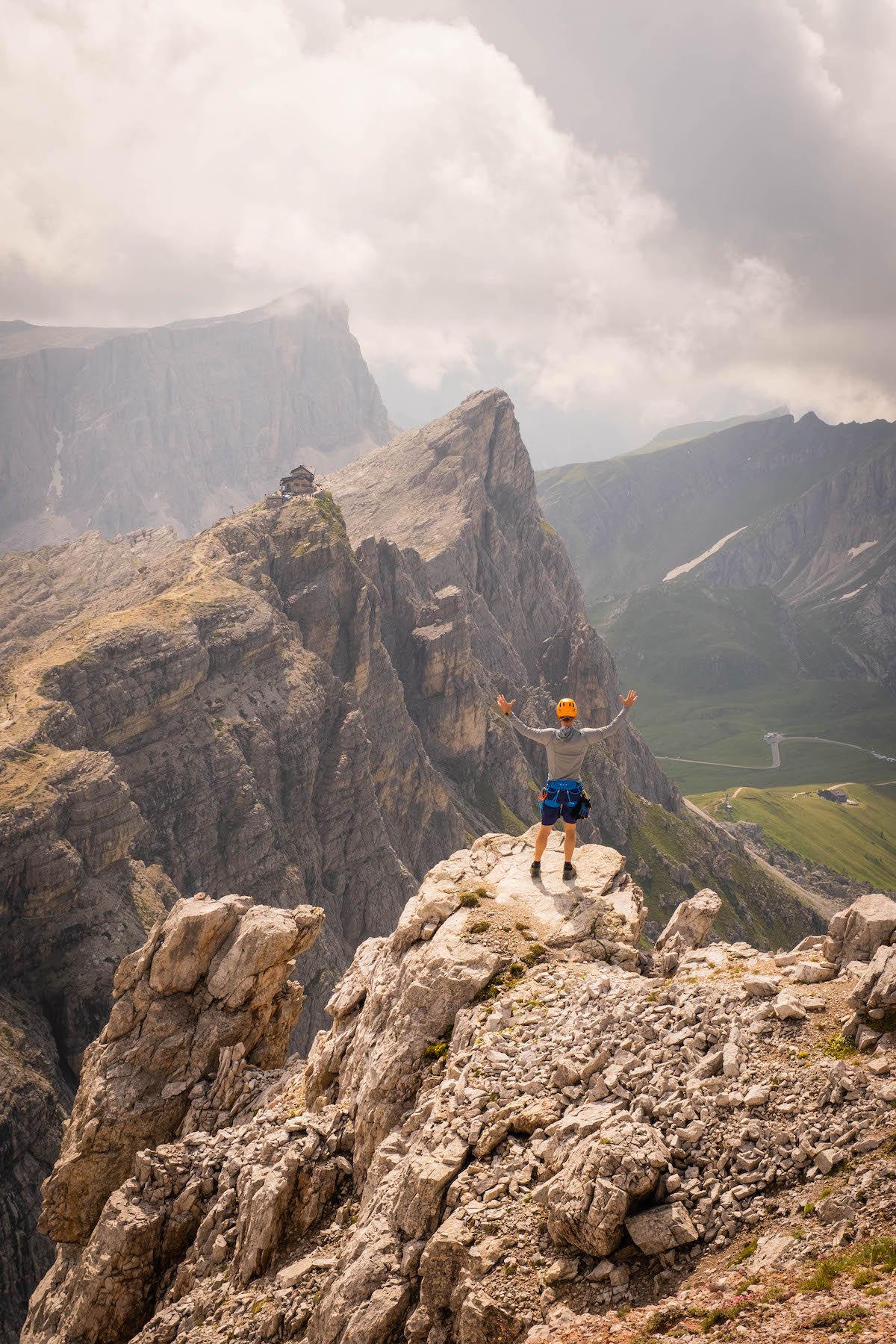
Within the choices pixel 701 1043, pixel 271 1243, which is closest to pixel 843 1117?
pixel 701 1043

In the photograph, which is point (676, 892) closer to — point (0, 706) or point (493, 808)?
point (493, 808)

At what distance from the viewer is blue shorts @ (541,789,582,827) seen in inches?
949

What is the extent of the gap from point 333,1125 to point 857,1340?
14.1 metres

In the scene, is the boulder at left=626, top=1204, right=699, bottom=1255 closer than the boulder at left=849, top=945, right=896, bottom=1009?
Yes

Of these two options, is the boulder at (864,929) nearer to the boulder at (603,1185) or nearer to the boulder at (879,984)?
the boulder at (879,984)

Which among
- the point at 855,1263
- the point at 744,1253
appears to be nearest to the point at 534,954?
the point at 744,1253

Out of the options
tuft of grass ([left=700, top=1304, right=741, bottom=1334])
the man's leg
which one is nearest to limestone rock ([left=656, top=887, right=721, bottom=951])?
the man's leg

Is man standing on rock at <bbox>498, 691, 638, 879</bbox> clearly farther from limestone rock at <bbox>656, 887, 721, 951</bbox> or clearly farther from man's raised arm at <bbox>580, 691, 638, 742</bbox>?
limestone rock at <bbox>656, 887, 721, 951</bbox>

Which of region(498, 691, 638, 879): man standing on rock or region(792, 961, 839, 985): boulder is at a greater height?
region(498, 691, 638, 879): man standing on rock

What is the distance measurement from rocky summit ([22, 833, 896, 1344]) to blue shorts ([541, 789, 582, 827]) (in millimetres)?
2608

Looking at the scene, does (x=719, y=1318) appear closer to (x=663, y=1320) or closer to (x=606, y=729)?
(x=663, y=1320)

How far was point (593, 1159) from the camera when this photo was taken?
13.4 meters

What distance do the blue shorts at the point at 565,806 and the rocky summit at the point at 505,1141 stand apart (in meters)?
2.61

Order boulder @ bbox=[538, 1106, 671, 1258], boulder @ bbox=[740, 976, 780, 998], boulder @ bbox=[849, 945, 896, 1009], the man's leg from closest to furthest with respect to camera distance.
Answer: boulder @ bbox=[538, 1106, 671, 1258] → boulder @ bbox=[849, 945, 896, 1009] → boulder @ bbox=[740, 976, 780, 998] → the man's leg
